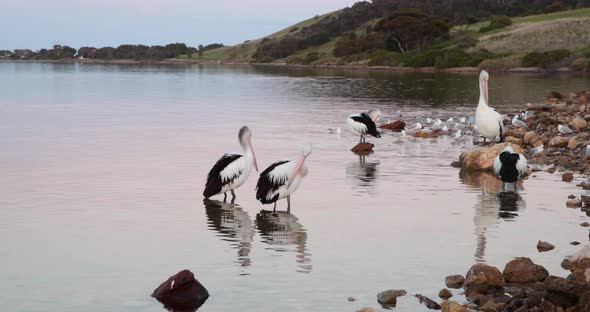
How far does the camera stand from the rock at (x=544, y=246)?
10680 millimetres

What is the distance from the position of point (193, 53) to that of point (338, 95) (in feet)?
485

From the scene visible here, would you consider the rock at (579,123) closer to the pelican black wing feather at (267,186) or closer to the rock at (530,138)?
the rock at (530,138)

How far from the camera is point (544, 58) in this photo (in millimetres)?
87750

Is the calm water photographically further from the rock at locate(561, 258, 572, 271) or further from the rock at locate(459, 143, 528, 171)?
the rock at locate(459, 143, 528, 171)

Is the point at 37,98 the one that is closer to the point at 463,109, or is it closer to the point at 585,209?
the point at 463,109

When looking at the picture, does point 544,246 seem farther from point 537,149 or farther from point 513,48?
point 513,48

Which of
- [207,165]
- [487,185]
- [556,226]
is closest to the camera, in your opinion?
[556,226]

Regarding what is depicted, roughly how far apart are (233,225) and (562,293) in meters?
5.77

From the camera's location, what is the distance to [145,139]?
2333 cm

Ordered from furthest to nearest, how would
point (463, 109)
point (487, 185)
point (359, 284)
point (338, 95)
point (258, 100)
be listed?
point (338, 95)
point (258, 100)
point (463, 109)
point (487, 185)
point (359, 284)

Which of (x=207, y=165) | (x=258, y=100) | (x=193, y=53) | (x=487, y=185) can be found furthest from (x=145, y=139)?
(x=193, y=53)

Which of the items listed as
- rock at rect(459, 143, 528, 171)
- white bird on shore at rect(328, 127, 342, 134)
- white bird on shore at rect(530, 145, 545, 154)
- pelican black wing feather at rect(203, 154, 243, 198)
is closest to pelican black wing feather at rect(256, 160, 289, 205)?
pelican black wing feather at rect(203, 154, 243, 198)

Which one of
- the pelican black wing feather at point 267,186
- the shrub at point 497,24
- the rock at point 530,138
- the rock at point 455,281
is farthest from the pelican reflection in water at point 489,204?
the shrub at point 497,24

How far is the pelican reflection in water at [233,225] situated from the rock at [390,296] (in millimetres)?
1961
